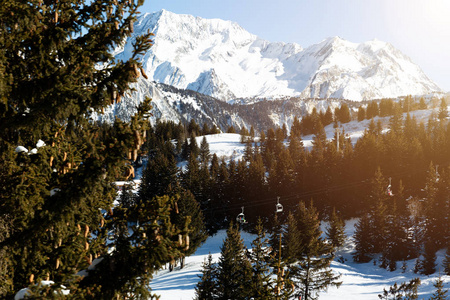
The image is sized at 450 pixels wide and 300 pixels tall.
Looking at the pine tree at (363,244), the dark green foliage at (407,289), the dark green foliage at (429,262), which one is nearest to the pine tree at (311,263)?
the dark green foliage at (407,289)

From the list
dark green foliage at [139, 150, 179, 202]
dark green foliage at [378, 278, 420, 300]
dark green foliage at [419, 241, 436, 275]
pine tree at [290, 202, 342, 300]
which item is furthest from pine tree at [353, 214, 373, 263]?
dark green foliage at [139, 150, 179, 202]

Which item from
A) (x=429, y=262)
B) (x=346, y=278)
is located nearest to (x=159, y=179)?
(x=346, y=278)

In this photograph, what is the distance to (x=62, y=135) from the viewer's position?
5.96 m

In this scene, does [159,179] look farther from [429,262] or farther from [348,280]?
[429,262]

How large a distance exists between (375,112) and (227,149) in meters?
75.8

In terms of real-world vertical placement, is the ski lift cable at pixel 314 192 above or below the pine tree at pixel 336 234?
above

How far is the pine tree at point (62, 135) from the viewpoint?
5.01 metres

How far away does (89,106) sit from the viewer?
5.57m

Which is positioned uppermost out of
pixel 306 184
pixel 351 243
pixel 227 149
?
pixel 227 149

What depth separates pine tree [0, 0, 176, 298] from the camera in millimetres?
5008

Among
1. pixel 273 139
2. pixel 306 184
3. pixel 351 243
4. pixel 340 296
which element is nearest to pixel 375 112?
pixel 273 139

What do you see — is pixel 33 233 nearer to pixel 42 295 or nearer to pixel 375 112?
pixel 42 295

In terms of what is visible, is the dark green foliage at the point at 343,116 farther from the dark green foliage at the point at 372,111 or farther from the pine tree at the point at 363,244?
the pine tree at the point at 363,244

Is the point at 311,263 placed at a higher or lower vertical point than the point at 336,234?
higher
